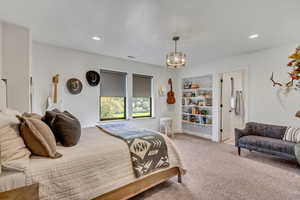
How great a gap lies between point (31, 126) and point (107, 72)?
309 centimetres

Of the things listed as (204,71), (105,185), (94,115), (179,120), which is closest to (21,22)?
(94,115)

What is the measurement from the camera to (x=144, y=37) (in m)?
2.97

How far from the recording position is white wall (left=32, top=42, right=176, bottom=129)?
3332mm

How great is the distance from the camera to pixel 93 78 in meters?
4.00

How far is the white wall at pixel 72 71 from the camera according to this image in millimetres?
3332

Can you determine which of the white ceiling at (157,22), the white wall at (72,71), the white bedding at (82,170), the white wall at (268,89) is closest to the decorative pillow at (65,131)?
the white bedding at (82,170)

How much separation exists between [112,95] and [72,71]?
1.24 meters

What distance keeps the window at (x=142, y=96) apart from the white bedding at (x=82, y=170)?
3047mm

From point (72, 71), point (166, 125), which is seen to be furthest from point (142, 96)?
point (72, 71)

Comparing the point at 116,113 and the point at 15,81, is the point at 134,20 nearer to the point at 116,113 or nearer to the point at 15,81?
the point at 15,81

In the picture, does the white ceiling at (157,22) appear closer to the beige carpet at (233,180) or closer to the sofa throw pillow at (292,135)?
the sofa throw pillow at (292,135)

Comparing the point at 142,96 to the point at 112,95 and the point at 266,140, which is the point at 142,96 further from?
the point at 266,140

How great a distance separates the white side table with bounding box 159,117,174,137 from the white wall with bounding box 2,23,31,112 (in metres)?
3.69

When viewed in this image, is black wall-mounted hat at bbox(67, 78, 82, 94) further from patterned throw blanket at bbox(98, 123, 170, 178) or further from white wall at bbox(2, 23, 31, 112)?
patterned throw blanket at bbox(98, 123, 170, 178)
